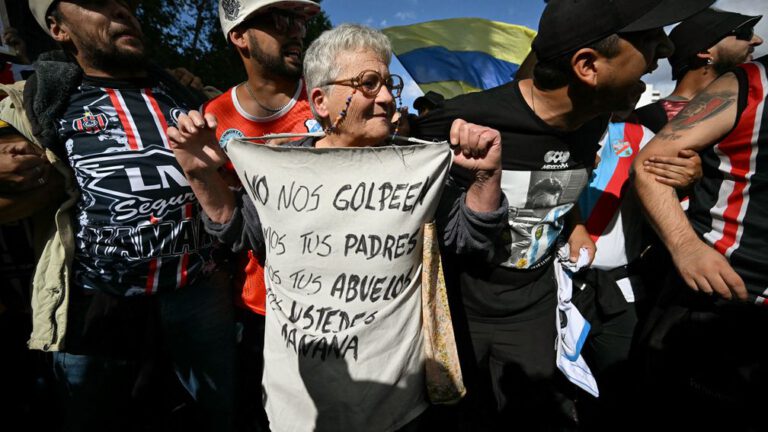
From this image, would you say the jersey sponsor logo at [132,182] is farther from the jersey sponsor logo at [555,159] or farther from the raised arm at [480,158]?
the jersey sponsor logo at [555,159]

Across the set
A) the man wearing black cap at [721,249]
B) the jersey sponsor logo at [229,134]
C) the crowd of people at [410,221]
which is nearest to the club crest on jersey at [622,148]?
the crowd of people at [410,221]

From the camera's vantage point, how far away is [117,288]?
185 centimetres

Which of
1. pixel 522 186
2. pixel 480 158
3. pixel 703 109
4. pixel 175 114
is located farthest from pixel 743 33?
pixel 175 114

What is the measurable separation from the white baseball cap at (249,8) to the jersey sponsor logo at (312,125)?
0.65m

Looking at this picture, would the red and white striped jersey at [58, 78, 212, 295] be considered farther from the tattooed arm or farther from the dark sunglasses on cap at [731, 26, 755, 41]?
the dark sunglasses on cap at [731, 26, 755, 41]

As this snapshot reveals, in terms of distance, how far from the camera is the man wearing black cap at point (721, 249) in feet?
4.97

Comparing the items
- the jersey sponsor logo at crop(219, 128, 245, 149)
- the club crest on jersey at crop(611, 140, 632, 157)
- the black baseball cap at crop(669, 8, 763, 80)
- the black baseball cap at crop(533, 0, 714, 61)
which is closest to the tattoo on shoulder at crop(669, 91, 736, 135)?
the black baseball cap at crop(533, 0, 714, 61)

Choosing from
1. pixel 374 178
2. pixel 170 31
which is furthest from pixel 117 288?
pixel 170 31

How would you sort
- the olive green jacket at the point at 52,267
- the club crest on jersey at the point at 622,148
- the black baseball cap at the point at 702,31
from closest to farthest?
the olive green jacket at the point at 52,267 → the club crest on jersey at the point at 622,148 → the black baseball cap at the point at 702,31

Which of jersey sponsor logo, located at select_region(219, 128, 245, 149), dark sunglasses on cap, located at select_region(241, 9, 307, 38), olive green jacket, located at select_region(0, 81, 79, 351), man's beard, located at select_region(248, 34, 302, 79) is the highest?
dark sunglasses on cap, located at select_region(241, 9, 307, 38)

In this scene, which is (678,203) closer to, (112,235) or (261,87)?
(261,87)

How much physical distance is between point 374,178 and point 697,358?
73.2 inches

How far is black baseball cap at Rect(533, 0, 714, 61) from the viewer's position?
153 centimetres

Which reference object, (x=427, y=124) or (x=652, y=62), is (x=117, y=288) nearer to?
(x=427, y=124)
